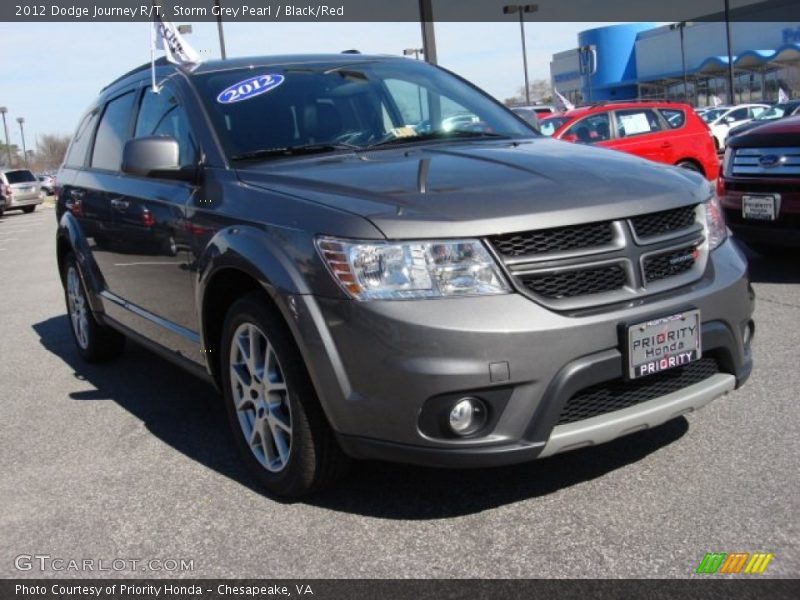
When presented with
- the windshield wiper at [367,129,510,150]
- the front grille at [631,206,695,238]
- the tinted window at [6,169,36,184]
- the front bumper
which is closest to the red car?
the windshield wiper at [367,129,510,150]

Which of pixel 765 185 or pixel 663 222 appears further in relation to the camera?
pixel 765 185

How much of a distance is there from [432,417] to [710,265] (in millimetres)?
1264

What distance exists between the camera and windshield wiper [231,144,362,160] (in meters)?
3.87

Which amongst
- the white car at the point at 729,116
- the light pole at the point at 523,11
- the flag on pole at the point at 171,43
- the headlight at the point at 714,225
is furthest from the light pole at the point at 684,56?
the headlight at the point at 714,225

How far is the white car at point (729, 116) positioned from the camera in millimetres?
27098

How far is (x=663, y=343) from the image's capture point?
3055mm

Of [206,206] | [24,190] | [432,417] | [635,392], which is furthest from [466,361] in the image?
[24,190]

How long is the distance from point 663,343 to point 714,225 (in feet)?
2.50

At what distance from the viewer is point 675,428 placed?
156 inches

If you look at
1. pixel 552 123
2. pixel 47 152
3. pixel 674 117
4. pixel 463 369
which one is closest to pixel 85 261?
pixel 463 369

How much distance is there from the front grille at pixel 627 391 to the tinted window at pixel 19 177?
33538 millimetres

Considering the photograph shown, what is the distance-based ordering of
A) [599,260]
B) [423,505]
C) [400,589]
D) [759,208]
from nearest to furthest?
[400,589]
[599,260]
[423,505]
[759,208]

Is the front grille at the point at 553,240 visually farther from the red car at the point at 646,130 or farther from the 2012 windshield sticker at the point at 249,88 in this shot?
the red car at the point at 646,130

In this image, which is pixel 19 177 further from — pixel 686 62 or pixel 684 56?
pixel 686 62
